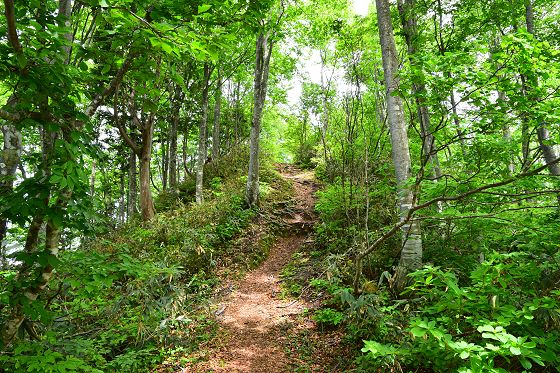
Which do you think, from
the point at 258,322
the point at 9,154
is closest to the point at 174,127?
the point at 9,154

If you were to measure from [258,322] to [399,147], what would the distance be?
427 centimetres

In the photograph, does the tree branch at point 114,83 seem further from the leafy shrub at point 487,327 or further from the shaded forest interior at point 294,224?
the leafy shrub at point 487,327

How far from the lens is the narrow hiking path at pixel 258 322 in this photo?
15.3 ft

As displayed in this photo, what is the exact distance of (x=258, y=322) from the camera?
5887 mm

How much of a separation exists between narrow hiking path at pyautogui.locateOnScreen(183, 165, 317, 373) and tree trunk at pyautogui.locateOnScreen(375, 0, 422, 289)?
2.10 meters

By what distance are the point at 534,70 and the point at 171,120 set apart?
41.4ft

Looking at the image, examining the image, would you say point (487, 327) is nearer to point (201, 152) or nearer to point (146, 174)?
point (146, 174)

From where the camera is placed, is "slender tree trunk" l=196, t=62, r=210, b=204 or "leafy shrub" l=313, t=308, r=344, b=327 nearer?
"leafy shrub" l=313, t=308, r=344, b=327

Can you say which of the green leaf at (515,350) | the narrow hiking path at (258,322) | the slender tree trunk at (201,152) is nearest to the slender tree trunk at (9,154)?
the narrow hiking path at (258,322)

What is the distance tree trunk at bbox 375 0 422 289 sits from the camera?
5145 mm

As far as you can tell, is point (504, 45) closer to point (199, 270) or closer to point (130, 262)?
point (130, 262)

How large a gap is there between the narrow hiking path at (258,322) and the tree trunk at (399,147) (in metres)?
2.10

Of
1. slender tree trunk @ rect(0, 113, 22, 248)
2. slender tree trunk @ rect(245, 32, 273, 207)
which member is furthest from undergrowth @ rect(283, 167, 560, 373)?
slender tree trunk @ rect(0, 113, 22, 248)

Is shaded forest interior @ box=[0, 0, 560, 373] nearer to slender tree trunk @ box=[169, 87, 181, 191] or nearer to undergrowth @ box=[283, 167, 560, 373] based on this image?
undergrowth @ box=[283, 167, 560, 373]
